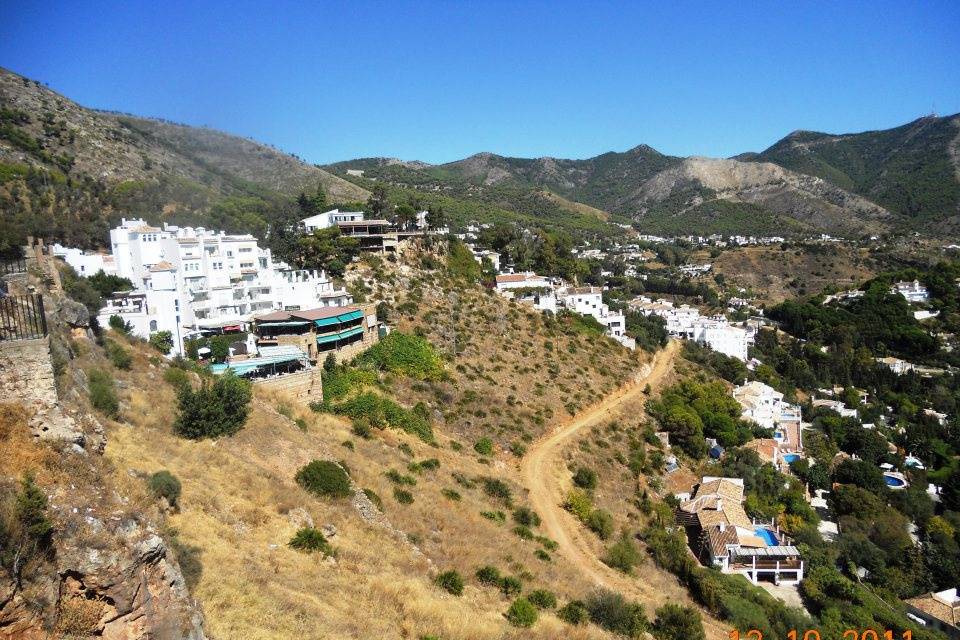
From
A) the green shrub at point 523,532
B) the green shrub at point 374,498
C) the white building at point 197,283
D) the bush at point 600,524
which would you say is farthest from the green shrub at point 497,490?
the white building at point 197,283

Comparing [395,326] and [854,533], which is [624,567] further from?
[395,326]

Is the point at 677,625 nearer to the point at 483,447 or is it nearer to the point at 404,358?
the point at 483,447

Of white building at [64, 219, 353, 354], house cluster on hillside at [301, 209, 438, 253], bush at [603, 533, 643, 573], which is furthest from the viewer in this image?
house cluster on hillside at [301, 209, 438, 253]

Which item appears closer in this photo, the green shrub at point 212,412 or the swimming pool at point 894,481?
the green shrub at point 212,412

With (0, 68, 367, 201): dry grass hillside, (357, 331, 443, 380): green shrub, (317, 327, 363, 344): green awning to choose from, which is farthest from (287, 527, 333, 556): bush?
(0, 68, 367, 201): dry grass hillside

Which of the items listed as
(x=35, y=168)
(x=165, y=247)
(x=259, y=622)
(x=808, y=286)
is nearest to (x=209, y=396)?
(x=259, y=622)

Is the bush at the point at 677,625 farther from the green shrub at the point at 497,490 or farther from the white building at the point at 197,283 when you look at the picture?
the white building at the point at 197,283

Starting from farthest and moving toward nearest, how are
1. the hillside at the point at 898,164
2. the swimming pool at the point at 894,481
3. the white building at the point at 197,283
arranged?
the hillside at the point at 898,164 → the swimming pool at the point at 894,481 → the white building at the point at 197,283

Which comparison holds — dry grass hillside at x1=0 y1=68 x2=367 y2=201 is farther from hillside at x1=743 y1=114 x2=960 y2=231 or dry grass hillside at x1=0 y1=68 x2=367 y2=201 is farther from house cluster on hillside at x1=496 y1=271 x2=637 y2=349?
hillside at x1=743 y1=114 x2=960 y2=231
